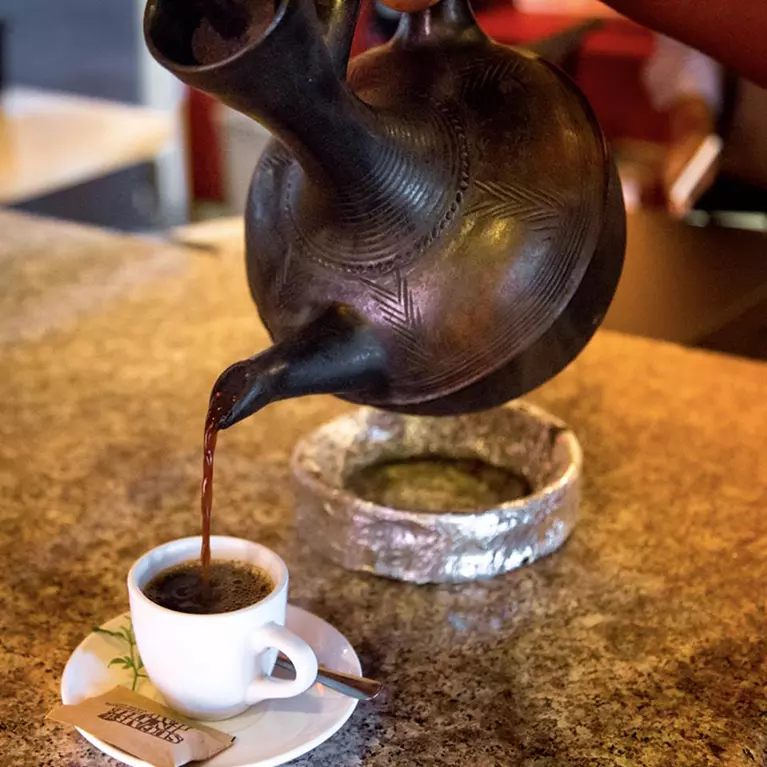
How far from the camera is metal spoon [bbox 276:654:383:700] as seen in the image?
628mm

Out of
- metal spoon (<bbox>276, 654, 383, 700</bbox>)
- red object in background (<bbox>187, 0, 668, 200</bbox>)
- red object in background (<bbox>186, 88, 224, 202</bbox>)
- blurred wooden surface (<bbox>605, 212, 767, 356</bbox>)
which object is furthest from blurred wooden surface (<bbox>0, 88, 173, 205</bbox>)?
metal spoon (<bbox>276, 654, 383, 700</bbox>)

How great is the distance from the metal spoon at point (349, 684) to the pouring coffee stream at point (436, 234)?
0.45 ft

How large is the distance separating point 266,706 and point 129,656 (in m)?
0.10

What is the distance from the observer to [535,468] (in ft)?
2.95

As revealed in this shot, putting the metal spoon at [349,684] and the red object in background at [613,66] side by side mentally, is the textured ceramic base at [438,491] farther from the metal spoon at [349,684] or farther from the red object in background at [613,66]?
the red object in background at [613,66]

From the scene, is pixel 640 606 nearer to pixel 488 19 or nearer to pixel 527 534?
pixel 527 534

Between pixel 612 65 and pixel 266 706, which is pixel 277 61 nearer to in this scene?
pixel 266 706

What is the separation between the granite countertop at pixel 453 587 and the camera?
64cm

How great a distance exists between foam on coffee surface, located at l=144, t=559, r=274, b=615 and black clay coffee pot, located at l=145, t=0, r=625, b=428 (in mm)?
109

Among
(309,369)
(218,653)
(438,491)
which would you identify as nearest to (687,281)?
(438,491)

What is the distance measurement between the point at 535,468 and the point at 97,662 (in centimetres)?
41

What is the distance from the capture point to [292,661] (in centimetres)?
59

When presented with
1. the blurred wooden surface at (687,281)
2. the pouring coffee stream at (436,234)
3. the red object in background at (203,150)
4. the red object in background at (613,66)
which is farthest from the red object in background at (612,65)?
the pouring coffee stream at (436,234)

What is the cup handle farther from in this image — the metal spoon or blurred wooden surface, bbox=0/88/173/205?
blurred wooden surface, bbox=0/88/173/205
